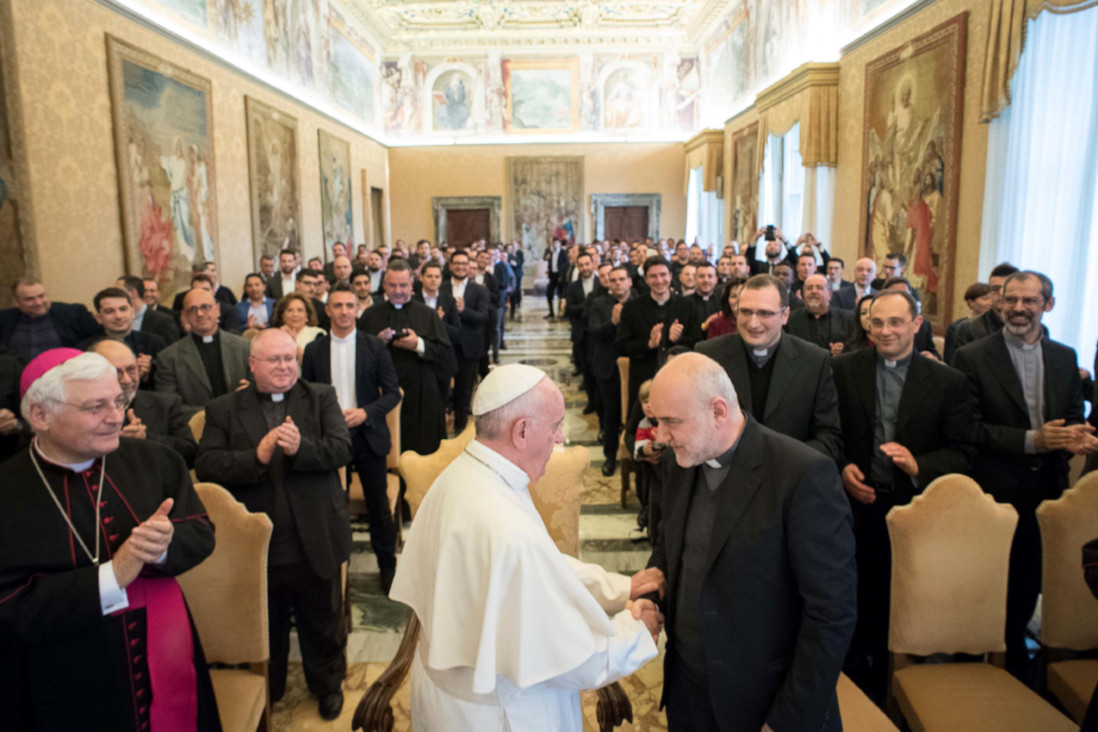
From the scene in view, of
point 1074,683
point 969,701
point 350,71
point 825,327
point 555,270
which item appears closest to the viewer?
point 969,701

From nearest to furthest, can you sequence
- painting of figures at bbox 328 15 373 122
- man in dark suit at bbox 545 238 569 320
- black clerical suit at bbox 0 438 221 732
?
black clerical suit at bbox 0 438 221 732 → painting of figures at bbox 328 15 373 122 → man in dark suit at bbox 545 238 569 320

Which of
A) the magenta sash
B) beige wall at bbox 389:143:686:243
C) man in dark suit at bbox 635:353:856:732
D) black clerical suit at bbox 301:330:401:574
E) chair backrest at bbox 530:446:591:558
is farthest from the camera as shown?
beige wall at bbox 389:143:686:243

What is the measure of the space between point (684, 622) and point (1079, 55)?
679 cm

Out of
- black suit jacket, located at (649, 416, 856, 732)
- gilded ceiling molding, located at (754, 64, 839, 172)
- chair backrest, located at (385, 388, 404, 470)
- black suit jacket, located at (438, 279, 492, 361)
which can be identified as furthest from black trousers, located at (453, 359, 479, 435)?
gilded ceiling molding, located at (754, 64, 839, 172)

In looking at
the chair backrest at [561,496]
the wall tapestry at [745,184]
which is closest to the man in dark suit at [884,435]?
the chair backrest at [561,496]

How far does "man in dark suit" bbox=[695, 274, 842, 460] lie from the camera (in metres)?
3.48

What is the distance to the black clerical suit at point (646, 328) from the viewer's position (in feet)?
20.5

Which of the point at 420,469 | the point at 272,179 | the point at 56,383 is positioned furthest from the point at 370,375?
the point at 272,179

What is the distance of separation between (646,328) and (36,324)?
5300 millimetres

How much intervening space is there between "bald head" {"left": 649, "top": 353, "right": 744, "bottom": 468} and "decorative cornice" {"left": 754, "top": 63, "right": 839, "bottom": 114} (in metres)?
11.4

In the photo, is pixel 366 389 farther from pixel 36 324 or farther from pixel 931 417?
pixel 931 417

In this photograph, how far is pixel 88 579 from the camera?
7.31ft

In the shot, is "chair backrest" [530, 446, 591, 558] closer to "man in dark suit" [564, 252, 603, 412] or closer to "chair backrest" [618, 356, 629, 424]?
"chair backrest" [618, 356, 629, 424]

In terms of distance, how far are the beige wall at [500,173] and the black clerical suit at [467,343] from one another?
1596 cm
